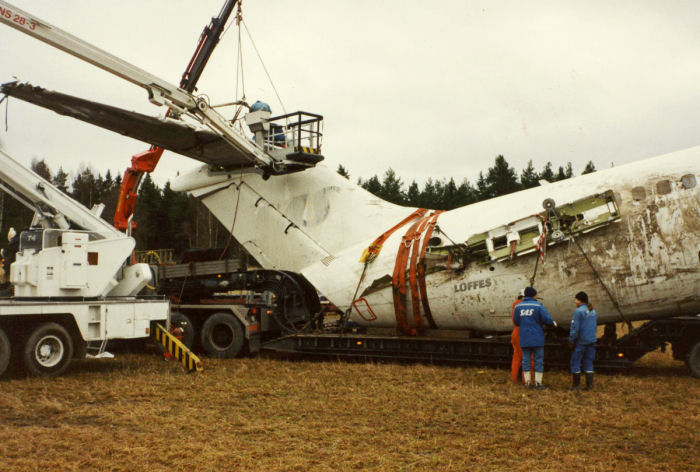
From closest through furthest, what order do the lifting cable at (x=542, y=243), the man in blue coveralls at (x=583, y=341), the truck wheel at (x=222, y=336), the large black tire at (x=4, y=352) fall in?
1. the man in blue coveralls at (x=583, y=341)
2. the large black tire at (x=4, y=352)
3. the lifting cable at (x=542, y=243)
4. the truck wheel at (x=222, y=336)

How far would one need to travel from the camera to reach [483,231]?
1109 cm

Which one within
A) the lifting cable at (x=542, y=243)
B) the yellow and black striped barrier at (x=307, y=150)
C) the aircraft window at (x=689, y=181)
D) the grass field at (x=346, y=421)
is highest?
the yellow and black striped barrier at (x=307, y=150)

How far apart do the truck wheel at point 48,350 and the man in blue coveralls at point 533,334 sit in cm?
769

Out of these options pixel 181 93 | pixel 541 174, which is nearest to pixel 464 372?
pixel 181 93

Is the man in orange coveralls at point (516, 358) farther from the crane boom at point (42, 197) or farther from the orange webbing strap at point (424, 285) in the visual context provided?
the crane boom at point (42, 197)

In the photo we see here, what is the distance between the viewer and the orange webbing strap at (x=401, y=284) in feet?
37.7

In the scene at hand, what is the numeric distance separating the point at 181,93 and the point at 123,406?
6.26 meters

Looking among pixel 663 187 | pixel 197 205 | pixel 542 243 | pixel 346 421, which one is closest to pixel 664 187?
pixel 663 187

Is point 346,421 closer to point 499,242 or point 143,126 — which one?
point 499,242

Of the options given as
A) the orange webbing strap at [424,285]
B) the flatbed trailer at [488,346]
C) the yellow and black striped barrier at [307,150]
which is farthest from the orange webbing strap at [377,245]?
the yellow and black striped barrier at [307,150]

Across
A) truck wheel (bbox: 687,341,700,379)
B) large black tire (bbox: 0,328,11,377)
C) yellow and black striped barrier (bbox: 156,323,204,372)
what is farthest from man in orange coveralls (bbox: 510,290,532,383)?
large black tire (bbox: 0,328,11,377)

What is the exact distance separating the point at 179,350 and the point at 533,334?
6255mm

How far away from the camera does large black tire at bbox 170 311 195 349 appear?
42.4 ft

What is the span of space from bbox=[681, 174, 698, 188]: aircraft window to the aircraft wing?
8387 mm
